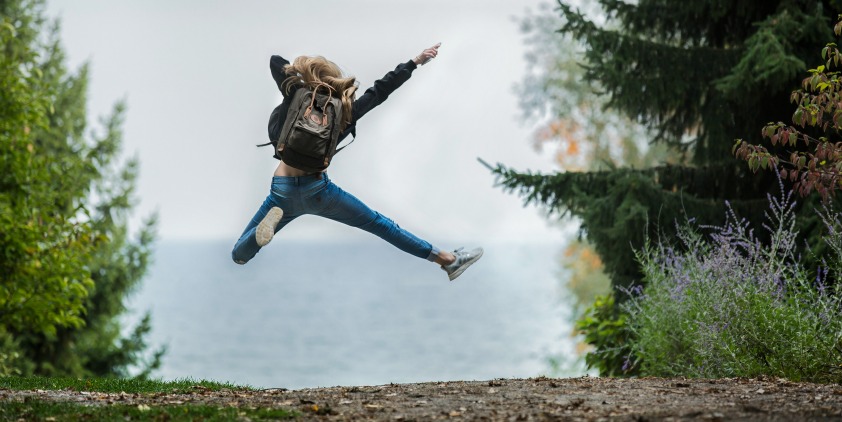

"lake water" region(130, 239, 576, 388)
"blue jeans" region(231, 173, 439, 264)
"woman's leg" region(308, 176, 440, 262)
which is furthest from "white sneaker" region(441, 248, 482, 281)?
"lake water" region(130, 239, 576, 388)

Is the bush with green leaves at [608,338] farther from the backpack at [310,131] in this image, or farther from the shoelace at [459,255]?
the backpack at [310,131]

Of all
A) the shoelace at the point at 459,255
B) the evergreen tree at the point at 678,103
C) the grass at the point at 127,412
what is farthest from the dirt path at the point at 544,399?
the evergreen tree at the point at 678,103

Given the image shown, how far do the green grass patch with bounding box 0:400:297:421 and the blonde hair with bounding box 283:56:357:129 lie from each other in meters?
2.16

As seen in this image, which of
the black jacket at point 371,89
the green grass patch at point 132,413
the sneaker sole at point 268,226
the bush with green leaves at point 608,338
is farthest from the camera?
the bush with green leaves at point 608,338

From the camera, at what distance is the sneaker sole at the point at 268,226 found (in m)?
6.39

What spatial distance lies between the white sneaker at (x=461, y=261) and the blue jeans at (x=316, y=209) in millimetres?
387

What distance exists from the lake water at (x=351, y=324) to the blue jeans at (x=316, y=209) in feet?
41.1

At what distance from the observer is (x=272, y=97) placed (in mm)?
6270

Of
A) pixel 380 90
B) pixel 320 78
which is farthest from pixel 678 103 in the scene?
pixel 320 78

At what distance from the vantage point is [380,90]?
6707mm

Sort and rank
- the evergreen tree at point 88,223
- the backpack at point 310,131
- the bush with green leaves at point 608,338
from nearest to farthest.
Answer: the backpack at point 310,131 < the bush with green leaves at point 608,338 < the evergreen tree at point 88,223

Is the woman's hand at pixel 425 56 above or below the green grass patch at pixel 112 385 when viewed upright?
above

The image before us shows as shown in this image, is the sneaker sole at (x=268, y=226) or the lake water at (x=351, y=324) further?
the lake water at (x=351, y=324)

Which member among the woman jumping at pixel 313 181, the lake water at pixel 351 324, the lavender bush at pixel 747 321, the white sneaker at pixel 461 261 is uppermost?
the lake water at pixel 351 324
